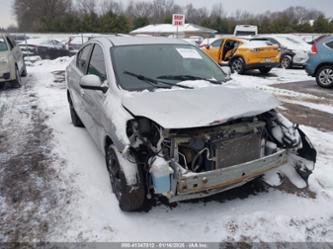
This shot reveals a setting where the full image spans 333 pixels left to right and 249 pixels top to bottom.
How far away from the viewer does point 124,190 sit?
2738 mm

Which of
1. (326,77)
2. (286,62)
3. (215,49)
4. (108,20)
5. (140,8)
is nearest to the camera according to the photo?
(326,77)

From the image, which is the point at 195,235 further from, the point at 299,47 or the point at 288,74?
the point at 299,47

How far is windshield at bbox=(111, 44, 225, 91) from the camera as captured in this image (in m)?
3.35

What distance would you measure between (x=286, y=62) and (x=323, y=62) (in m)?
5.29

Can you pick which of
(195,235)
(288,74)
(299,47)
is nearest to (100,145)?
(195,235)

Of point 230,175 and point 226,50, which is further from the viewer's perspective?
point 226,50

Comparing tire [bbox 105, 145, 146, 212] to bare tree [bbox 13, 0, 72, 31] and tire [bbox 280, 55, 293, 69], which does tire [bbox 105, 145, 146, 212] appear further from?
bare tree [bbox 13, 0, 72, 31]

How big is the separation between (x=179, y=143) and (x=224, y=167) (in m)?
0.51

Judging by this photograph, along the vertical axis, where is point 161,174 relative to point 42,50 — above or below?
below

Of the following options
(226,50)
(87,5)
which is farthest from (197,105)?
(87,5)

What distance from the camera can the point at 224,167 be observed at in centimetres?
271

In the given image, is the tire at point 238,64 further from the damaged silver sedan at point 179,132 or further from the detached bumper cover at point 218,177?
the detached bumper cover at point 218,177

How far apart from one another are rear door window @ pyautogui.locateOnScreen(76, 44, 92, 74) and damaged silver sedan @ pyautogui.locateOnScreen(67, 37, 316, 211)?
28.1 inches

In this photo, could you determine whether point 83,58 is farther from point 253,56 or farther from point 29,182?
point 253,56
